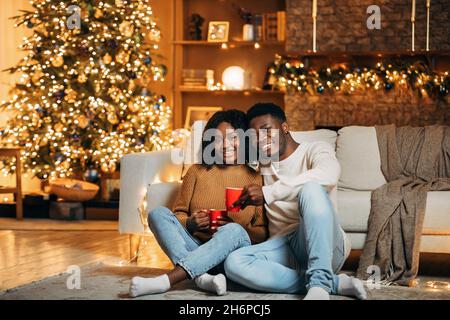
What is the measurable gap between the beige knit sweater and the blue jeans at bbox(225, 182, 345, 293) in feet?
0.50

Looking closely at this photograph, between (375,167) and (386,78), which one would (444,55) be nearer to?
(386,78)

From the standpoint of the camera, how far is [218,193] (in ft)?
12.1

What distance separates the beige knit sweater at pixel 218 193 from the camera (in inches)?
143

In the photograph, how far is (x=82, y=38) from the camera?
21.9ft

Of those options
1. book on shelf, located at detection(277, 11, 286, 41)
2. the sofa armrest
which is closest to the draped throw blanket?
the sofa armrest

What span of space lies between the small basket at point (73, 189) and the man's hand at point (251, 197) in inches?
138

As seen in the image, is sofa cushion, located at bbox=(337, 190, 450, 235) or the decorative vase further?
the decorative vase

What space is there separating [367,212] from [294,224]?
24.5 inches

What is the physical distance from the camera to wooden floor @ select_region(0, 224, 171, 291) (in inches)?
167

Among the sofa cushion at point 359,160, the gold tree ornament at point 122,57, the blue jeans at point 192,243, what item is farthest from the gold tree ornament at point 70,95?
the blue jeans at point 192,243

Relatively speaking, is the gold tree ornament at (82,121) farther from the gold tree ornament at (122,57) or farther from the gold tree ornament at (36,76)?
the gold tree ornament at (122,57)

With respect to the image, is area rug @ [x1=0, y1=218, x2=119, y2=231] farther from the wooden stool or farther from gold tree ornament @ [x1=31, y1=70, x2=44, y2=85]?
gold tree ornament @ [x1=31, y1=70, x2=44, y2=85]

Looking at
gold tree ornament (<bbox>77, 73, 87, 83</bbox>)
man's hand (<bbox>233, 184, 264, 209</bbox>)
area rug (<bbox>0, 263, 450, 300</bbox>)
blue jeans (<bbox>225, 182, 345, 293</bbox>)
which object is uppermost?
gold tree ornament (<bbox>77, 73, 87, 83</bbox>)

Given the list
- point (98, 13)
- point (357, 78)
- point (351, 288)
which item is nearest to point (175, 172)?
point (351, 288)
